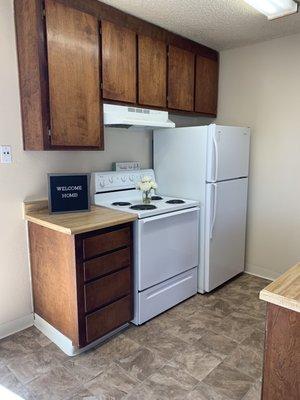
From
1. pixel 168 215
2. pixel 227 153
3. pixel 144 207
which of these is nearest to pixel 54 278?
pixel 144 207

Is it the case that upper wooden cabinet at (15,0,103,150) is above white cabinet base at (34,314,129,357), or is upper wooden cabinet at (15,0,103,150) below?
Result: above

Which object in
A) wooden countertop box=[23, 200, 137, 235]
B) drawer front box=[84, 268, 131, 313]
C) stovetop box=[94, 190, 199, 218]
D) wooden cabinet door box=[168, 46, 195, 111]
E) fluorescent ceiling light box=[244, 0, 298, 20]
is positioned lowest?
drawer front box=[84, 268, 131, 313]

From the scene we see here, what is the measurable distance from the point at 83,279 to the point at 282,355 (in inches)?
49.4

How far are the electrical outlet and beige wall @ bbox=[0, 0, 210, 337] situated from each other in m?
0.03

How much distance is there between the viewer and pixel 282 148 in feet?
9.87

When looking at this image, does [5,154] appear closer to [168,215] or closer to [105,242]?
[105,242]

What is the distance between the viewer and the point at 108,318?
7.05 ft

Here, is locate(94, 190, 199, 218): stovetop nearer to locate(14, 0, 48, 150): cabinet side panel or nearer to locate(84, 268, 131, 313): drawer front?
locate(84, 268, 131, 313): drawer front

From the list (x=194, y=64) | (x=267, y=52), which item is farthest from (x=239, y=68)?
(x=194, y=64)

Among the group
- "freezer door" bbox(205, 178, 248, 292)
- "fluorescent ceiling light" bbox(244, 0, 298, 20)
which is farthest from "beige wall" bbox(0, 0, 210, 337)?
"fluorescent ceiling light" bbox(244, 0, 298, 20)

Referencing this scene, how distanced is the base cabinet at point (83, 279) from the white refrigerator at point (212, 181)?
86 centimetres

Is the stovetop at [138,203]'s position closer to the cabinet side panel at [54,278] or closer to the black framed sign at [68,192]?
the black framed sign at [68,192]

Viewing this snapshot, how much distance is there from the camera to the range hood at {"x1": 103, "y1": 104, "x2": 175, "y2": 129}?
2.36 metres

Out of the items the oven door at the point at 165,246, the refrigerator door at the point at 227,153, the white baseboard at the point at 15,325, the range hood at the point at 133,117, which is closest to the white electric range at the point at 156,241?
the oven door at the point at 165,246
